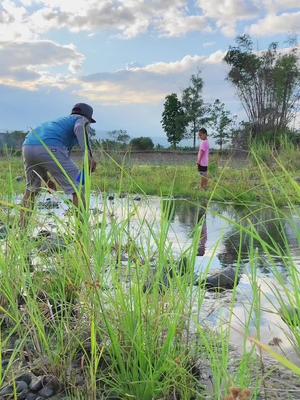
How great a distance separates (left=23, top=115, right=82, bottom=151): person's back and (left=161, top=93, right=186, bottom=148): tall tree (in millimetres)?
33804

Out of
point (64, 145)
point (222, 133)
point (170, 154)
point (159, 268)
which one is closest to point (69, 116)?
point (64, 145)

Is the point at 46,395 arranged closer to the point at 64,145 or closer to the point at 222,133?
the point at 64,145

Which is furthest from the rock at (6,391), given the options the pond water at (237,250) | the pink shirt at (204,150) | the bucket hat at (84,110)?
the pink shirt at (204,150)

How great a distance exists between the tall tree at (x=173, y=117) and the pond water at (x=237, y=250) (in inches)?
1183

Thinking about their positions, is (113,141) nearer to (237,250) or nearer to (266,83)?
(237,250)

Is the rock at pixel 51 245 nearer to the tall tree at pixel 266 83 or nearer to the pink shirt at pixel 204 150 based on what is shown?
the pink shirt at pixel 204 150

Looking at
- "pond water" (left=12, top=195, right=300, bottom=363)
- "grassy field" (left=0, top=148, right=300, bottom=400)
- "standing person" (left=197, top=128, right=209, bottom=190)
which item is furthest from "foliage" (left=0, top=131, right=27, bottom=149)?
"standing person" (left=197, top=128, right=209, bottom=190)

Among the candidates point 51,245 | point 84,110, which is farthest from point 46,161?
point 51,245

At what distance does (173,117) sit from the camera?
39.0 m

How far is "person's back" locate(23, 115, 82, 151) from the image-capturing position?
16.1 feet

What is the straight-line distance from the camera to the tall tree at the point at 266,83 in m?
29.3

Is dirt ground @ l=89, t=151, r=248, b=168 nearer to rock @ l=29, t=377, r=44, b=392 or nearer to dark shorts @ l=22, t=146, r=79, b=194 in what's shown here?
dark shorts @ l=22, t=146, r=79, b=194

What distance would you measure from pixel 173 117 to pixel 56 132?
34590mm

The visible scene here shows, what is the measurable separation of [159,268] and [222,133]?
32.1m
